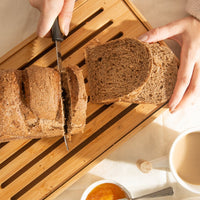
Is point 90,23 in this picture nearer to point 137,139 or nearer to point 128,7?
point 128,7

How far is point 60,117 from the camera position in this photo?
1.28 metres

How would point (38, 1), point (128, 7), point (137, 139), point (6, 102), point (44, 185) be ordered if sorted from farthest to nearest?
point (137, 139) → point (128, 7) → point (44, 185) → point (38, 1) → point (6, 102)

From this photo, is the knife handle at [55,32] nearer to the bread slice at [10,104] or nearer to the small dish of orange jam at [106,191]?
the bread slice at [10,104]

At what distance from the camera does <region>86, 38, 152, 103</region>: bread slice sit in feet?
4.98

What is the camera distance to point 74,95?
4.32ft

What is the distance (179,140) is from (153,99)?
31 centimetres

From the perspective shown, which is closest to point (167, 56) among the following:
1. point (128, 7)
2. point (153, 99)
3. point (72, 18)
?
point (153, 99)

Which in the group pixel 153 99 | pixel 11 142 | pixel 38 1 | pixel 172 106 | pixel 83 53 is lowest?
pixel 172 106

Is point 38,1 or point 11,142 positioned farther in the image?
point 11,142

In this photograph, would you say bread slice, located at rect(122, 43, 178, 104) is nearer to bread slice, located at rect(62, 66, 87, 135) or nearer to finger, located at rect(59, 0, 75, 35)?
bread slice, located at rect(62, 66, 87, 135)

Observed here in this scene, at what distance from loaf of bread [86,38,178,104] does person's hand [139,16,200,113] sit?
53 millimetres

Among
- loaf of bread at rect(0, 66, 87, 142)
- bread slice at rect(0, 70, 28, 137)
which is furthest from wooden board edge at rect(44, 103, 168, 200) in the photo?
bread slice at rect(0, 70, 28, 137)

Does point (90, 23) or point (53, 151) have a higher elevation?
point (90, 23)

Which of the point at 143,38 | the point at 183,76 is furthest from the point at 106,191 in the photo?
the point at 143,38
